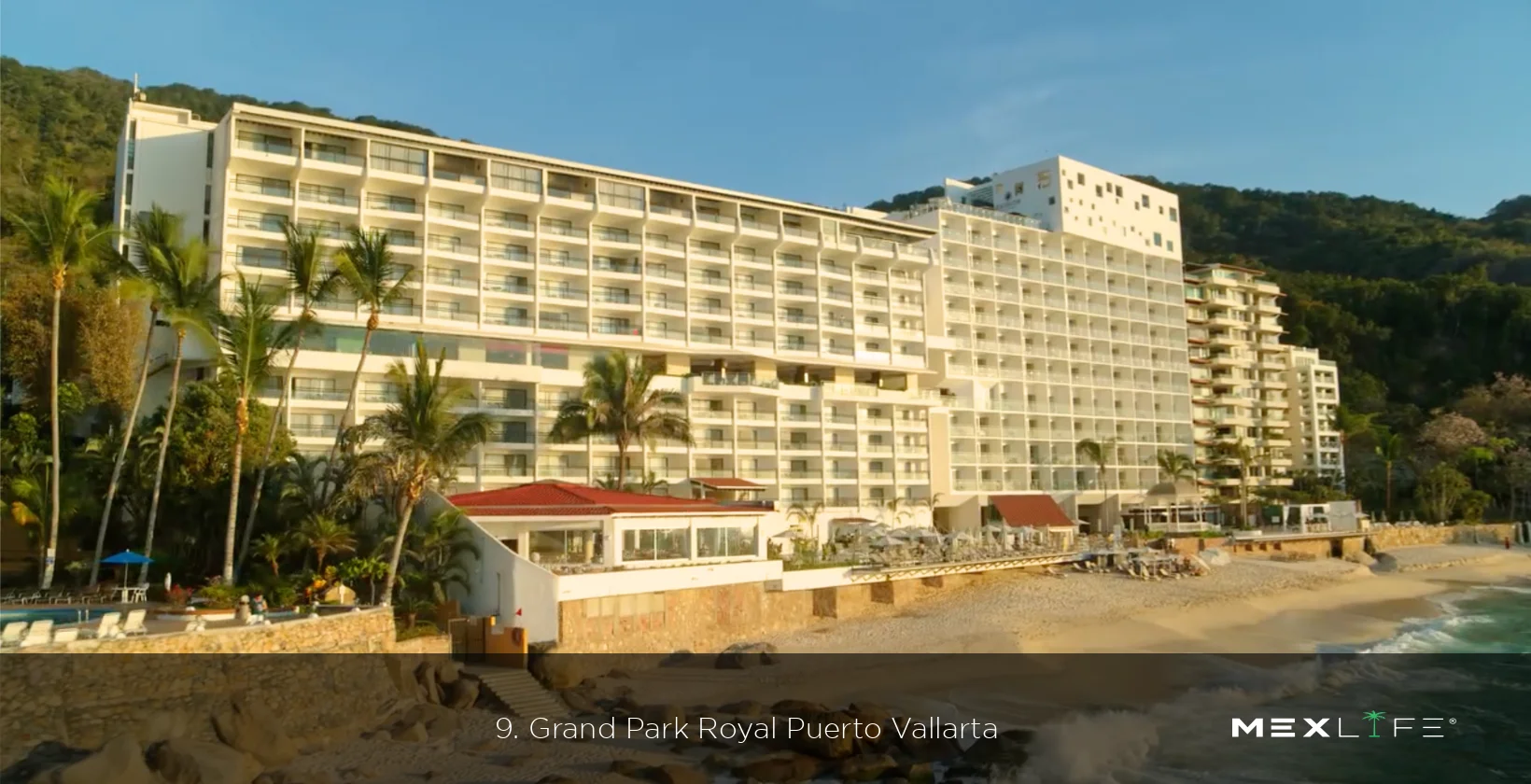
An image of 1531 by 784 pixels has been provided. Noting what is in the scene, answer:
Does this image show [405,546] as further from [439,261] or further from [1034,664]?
[439,261]

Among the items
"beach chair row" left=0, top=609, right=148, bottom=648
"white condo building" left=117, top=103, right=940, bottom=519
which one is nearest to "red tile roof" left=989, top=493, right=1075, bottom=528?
"white condo building" left=117, top=103, right=940, bottom=519

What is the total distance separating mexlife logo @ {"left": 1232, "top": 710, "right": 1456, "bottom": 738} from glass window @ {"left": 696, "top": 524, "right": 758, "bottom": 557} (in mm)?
15591

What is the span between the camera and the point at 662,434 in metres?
45.6

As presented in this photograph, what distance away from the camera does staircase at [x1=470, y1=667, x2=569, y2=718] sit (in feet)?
72.6

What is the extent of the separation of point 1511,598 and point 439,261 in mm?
57887

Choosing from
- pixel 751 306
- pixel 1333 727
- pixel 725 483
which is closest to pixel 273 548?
pixel 725 483

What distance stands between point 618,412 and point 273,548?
18.2 metres

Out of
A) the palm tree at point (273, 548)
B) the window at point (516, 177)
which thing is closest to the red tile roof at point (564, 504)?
the palm tree at point (273, 548)

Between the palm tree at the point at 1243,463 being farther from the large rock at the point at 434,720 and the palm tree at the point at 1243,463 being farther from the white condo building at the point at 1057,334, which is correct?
the large rock at the point at 434,720

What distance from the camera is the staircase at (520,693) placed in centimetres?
2214

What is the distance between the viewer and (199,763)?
608 inches

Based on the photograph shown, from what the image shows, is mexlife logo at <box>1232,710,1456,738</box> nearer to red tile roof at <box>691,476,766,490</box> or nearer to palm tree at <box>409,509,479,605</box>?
palm tree at <box>409,509,479,605</box>

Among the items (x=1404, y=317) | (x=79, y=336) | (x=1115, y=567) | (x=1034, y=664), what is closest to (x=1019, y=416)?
(x=1115, y=567)

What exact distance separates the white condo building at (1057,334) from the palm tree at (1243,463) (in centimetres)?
447
